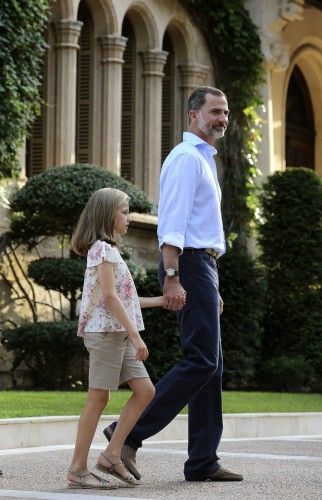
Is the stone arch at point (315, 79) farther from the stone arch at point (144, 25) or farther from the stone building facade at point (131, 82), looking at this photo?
the stone arch at point (144, 25)

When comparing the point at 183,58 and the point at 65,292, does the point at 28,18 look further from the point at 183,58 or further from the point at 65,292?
the point at 183,58

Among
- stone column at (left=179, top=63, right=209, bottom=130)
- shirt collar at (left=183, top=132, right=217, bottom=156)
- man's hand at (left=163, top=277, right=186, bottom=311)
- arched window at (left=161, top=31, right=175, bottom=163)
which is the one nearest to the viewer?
man's hand at (left=163, top=277, right=186, bottom=311)

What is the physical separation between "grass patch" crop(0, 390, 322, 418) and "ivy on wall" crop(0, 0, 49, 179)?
12.1 feet

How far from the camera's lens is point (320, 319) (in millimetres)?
21594

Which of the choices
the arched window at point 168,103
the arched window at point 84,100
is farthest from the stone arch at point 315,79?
the arched window at point 84,100

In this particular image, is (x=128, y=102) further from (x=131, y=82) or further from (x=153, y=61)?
(x=153, y=61)

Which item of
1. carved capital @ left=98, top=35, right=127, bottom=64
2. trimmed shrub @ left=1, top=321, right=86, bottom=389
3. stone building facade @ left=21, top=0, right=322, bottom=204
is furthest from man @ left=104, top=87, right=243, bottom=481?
carved capital @ left=98, top=35, right=127, bottom=64

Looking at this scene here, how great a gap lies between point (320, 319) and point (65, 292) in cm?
515

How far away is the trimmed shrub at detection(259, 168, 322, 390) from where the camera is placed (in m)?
21.6

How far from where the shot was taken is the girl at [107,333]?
7504 millimetres

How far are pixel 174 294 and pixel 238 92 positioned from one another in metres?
15.6

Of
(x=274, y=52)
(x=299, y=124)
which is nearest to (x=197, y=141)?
(x=274, y=52)

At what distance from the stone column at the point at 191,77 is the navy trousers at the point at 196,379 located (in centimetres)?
1550

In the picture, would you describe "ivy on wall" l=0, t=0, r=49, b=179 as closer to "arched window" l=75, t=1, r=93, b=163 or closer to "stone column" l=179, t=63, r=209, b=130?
"arched window" l=75, t=1, r=93, b=163
